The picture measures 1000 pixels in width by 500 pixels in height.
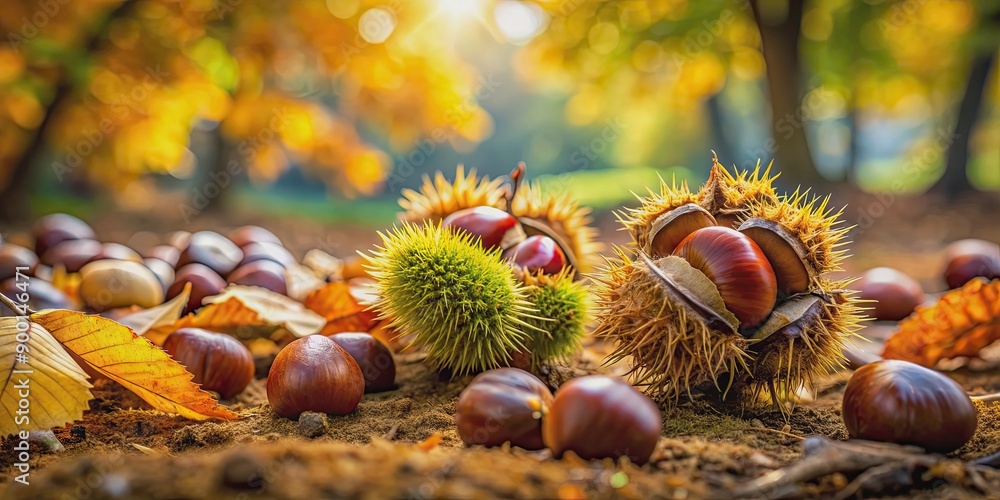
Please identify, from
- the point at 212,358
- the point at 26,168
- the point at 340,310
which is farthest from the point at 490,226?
the point at 26,168

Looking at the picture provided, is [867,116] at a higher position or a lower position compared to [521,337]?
higher

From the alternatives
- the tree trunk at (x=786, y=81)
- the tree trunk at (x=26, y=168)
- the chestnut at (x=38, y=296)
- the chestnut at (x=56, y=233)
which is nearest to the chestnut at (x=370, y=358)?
the chestnut at (x=38, y=296)

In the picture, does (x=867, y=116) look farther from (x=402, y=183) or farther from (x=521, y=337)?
(x=521, y=337)

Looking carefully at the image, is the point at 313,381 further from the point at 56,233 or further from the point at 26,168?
the point at 26,168

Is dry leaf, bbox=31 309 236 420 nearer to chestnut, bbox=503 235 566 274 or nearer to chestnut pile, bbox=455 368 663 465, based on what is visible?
chestnut pile, bbox=455 368 663 465

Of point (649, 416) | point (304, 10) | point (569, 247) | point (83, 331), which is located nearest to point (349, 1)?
point (304, 10)

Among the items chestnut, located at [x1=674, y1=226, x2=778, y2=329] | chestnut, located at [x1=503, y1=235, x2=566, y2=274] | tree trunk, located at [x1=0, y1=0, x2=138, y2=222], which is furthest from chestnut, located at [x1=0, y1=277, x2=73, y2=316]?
tree trunk, located at [x1=0, y1=0, x2=138, y2=222]
